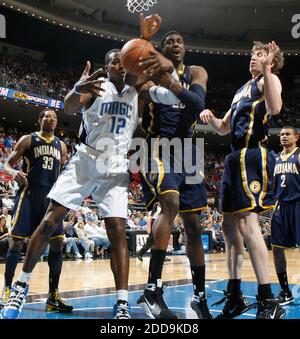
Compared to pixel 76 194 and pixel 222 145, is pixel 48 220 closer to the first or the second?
→ pixel 76 194

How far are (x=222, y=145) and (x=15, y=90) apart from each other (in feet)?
48.5

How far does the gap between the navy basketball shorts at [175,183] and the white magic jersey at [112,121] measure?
9.4 inches

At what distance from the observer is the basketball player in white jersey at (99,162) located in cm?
329

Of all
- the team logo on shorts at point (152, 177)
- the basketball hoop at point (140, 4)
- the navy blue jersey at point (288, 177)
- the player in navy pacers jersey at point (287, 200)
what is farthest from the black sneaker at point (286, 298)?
the basketball hoop at point (140, 4)

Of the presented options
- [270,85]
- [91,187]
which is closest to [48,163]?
[91,187]

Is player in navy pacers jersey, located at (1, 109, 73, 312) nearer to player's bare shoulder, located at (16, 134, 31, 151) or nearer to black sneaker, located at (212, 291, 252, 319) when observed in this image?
player's bare shoulder, located at (16, 134, 31, 151)

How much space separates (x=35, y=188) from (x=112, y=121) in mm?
1524

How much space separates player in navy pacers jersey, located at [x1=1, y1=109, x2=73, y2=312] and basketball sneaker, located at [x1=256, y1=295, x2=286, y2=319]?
1.88m

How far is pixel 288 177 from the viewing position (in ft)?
17.4

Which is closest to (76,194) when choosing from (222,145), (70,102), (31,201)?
(70,102)

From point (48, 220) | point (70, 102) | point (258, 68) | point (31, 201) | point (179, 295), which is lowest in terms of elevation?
point (179, 295)

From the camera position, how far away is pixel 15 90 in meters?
19.0

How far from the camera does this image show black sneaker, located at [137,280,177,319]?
3174 millimetres

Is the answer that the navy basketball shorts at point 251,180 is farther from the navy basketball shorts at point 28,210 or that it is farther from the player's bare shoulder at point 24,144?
the player's bare shoulder at point 24,144
